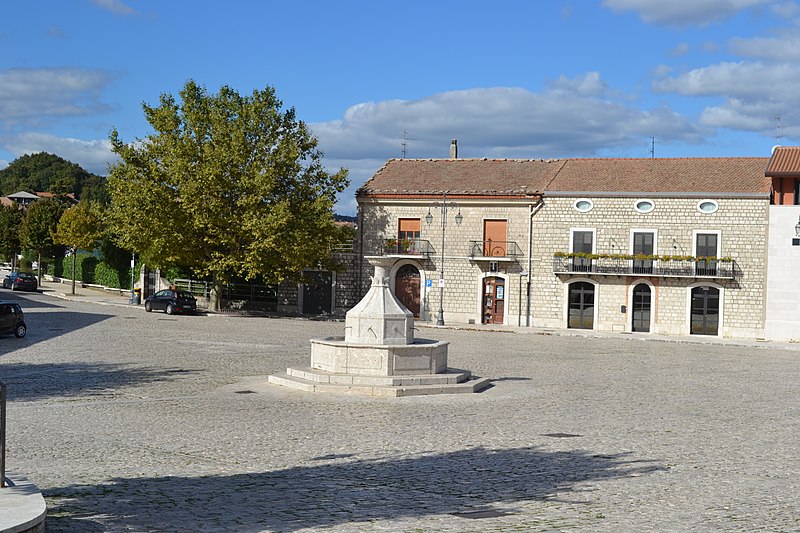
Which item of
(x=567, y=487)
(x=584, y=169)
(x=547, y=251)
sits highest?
(x=584, y=169)

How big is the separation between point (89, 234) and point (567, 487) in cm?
5333

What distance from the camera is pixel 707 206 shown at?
4319 centimetres

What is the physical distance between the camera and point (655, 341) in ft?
129

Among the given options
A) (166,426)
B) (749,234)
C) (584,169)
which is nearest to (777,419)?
(166,426)

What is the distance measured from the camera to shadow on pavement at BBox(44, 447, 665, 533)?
8539mm

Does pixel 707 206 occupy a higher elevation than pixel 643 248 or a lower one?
higher

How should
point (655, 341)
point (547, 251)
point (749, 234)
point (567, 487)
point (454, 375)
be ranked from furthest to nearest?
point (547, 251) < point (749, 234) < point (655, 341) < point (454, 375) < point (567, 487)

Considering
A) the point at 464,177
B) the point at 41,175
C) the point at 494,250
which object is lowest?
the point at 494,250

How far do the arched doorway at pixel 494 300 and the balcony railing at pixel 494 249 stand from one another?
1.21 metres

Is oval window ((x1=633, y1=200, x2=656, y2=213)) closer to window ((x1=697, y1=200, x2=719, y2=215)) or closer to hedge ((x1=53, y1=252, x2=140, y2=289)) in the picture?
window ((x1=697, y1=200, x2=719, y2=215))

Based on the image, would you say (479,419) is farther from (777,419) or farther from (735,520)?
(735,520)

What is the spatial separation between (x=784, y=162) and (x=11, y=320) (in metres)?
32.1

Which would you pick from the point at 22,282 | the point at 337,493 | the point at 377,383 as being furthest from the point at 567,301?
the point at 337,493

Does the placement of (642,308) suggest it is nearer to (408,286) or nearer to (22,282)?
(408,286)
